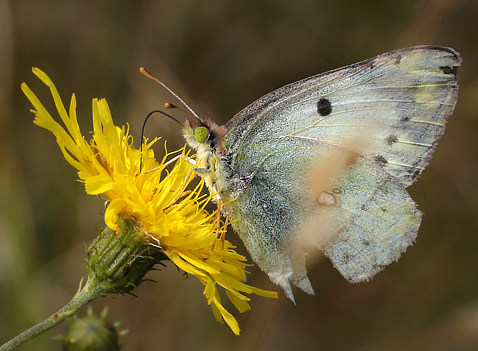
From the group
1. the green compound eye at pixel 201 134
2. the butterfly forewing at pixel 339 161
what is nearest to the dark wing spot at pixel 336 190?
the butterfly forewing at pixel 339 161

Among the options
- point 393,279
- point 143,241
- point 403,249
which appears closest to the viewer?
point 143,241

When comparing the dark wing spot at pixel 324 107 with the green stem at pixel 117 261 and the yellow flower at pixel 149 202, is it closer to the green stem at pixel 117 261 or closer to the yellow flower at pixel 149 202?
the yellow flower at pixel 149 202

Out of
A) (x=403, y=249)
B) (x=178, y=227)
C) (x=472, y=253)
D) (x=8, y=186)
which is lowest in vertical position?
Answer: (x=472, y=253)

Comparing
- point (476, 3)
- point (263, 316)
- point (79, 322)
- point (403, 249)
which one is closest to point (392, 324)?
point (263, 316)

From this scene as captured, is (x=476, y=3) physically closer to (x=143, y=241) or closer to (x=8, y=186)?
(x=143, y=241)

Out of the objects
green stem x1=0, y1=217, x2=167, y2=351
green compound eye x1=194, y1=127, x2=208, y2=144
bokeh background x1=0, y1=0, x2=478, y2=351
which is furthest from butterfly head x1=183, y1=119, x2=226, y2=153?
bokeh background x1=0, y1=0, x2=478, y2=351
